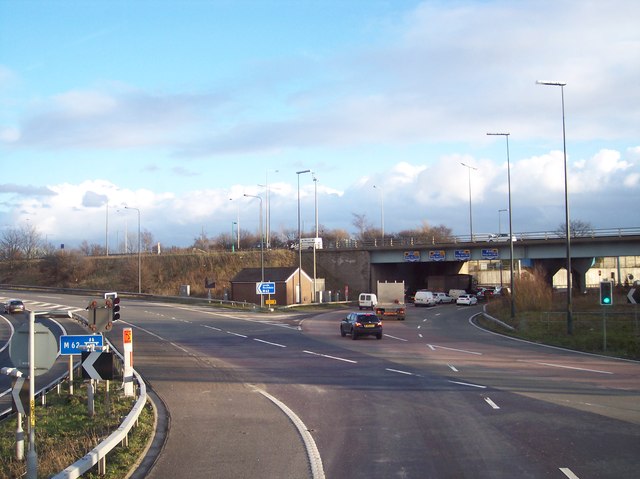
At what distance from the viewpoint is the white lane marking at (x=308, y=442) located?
930 centimetres

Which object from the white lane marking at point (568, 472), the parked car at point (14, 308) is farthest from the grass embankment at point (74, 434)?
the parked car at point (14, 308)

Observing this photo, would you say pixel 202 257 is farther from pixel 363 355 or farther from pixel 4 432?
pixel 4 432

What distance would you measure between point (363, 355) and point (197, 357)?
261 inches

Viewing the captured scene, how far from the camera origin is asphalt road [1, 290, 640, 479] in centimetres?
968

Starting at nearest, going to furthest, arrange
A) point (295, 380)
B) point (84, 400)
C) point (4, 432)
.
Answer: point (4, 432)
point (84, 400)
point (295, 380)

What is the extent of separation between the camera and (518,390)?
1686cm

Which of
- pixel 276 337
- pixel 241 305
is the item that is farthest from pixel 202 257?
pixel 276 337

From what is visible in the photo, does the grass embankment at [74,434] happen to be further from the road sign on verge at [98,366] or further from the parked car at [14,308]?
the parked car at [14,308]

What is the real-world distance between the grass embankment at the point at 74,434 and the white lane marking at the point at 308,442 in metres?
2.71

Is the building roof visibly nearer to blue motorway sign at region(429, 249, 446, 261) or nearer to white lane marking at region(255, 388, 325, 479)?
blue motorway sign at region(429, 249, 446, 261)

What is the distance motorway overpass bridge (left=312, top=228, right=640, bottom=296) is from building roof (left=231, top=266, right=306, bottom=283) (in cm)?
1387

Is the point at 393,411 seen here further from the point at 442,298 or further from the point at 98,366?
the point at 442,298

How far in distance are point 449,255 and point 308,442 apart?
226 ft

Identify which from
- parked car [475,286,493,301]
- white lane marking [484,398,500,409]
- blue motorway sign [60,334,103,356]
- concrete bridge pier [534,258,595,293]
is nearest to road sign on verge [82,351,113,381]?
blue motorway sign [60,334,103,356]
